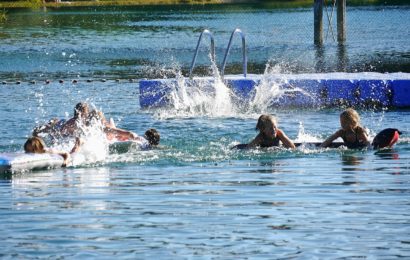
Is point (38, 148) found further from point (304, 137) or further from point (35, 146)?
point (304, 137)

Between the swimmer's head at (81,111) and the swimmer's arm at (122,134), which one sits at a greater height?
the swimmer's head at (81,111)

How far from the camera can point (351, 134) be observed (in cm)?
1750

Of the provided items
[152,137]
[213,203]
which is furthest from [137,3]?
[213,203]

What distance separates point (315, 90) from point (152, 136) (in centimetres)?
744

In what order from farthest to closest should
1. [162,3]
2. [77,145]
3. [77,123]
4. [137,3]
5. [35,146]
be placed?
[162,3]
[137,3]
[77,123]
[77,145]
[35,146]

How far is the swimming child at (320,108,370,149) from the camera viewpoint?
17.4m

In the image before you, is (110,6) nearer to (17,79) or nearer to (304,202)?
(17,79)

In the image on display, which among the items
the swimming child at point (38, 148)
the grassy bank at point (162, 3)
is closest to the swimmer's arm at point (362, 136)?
the swimming child at point (38, 148)

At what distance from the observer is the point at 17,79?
33.3 meters

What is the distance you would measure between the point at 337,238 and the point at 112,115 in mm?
12979

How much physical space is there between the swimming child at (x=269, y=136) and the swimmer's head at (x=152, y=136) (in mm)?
1476

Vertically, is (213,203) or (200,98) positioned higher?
(200,98)

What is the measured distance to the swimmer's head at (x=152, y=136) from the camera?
17883mm

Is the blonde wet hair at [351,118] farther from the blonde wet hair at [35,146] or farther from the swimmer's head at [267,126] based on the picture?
the blonde wet hair at [35,146]
